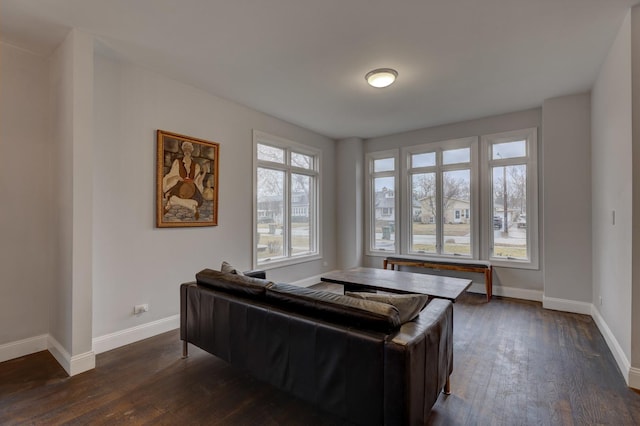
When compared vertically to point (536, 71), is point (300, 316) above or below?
below

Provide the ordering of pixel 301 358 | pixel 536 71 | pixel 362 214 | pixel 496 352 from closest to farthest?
pixel 301 358
pixel 496 352
pixel 536 71
pixel 362 214

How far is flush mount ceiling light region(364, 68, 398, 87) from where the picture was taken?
3236 millimetres

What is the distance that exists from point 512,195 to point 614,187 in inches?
78.5

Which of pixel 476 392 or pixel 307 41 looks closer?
pixel 476 392

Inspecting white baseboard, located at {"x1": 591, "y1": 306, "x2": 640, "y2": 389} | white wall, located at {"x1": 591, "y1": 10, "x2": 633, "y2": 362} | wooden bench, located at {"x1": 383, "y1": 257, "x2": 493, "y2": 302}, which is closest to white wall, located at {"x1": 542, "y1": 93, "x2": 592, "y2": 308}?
white wall, located at {"x1": 591, "y1": 10, "x2": 633, "y2": 362}

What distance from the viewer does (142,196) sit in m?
3.27

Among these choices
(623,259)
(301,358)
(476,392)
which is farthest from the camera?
(623,259)

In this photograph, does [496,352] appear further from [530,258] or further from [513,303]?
[530,258]

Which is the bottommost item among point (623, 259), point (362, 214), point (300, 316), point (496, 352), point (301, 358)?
point (496, 352)

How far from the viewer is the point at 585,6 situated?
233cm

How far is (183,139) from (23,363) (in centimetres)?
254

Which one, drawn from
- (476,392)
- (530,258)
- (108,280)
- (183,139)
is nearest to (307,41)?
(183,139)

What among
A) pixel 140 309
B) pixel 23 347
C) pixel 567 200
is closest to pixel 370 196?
pixel 567 200

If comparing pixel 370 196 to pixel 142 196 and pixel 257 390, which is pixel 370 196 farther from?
pixel 257 390
